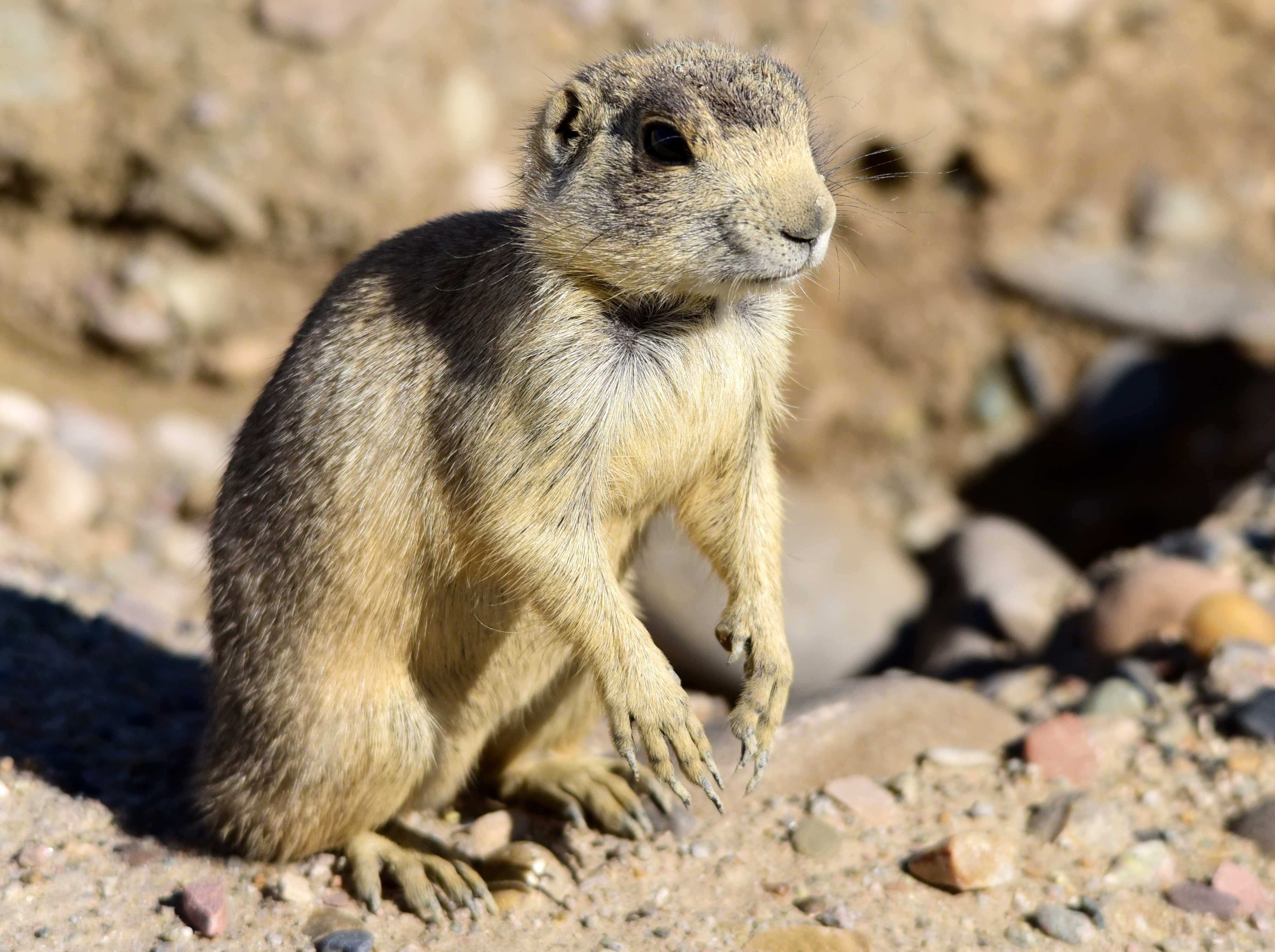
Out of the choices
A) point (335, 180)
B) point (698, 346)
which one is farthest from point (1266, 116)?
point (698, 346)

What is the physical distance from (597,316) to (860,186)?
5.69m

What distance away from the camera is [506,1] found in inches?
332

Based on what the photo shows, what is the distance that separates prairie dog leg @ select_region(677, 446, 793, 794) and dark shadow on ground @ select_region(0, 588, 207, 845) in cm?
201

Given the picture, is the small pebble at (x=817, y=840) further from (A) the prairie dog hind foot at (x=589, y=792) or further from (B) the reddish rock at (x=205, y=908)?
(B) the reddish rock at (x=205, y=908)

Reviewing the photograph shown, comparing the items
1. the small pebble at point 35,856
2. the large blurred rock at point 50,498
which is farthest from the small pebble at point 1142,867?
the large blurred rock at point 50,498

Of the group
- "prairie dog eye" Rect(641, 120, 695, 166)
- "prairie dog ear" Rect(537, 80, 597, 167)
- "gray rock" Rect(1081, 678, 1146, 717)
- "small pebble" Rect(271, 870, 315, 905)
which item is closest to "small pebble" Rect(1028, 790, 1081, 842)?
"gray rock" Rect(1081, 678, 1146, 717)

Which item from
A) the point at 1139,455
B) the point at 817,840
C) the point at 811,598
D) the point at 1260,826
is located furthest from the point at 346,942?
the point at 1139,455

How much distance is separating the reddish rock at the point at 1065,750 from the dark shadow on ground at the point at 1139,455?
141 inches

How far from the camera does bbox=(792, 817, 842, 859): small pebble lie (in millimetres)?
4281

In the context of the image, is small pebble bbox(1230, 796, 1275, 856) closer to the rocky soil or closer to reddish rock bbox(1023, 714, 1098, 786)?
the rocky soil

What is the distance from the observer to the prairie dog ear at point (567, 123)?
3.90 metres

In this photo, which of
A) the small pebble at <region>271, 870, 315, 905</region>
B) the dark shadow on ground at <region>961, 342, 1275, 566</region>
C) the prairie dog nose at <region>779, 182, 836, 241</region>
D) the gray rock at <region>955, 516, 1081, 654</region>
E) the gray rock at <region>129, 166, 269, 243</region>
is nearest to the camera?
→ the prairie dog nose at <region>779, 182, 836, 241</region>

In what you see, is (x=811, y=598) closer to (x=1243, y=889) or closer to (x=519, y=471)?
(x=1243, y=889)

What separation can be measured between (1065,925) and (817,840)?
817mm
